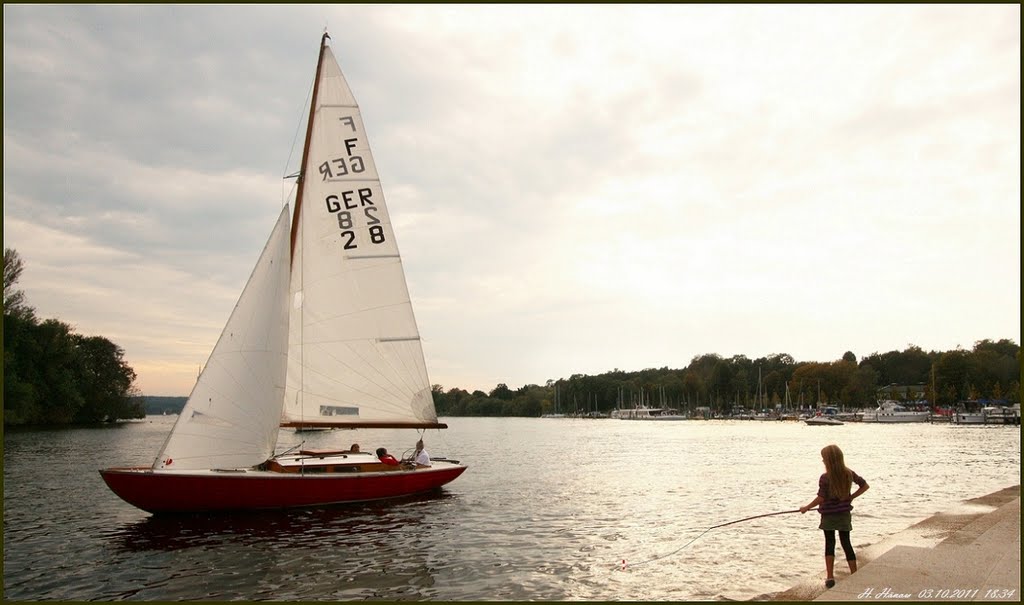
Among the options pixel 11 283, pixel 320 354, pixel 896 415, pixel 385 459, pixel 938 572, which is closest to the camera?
pixel 938 572

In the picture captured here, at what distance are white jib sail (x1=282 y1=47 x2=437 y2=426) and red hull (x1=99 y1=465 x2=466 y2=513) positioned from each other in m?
2.28

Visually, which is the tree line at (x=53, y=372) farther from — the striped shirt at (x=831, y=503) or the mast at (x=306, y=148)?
the striped shirt at (x=831, y=503)

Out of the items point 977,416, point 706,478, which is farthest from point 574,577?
point 977,416

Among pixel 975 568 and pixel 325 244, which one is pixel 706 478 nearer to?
pixel 325 244

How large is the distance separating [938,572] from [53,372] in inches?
4873

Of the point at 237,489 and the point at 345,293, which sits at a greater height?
the point at 345,293

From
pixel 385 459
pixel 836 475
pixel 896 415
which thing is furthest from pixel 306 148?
pixel 896 415

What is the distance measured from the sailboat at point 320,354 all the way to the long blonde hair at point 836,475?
58.9ft

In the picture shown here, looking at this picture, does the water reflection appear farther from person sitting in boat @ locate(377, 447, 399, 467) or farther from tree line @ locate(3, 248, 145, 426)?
tree line @ locate(3, 248, 145, 426)

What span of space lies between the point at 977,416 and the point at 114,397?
164440 mm

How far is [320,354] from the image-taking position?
26.7 m

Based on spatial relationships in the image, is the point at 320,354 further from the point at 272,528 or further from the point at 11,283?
the point at 11,283

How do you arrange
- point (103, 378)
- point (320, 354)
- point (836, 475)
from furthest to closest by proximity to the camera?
point (103, 378) < point (320, 354) < point (836, 475)

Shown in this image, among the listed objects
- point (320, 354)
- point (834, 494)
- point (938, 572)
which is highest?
point (320, 354)
